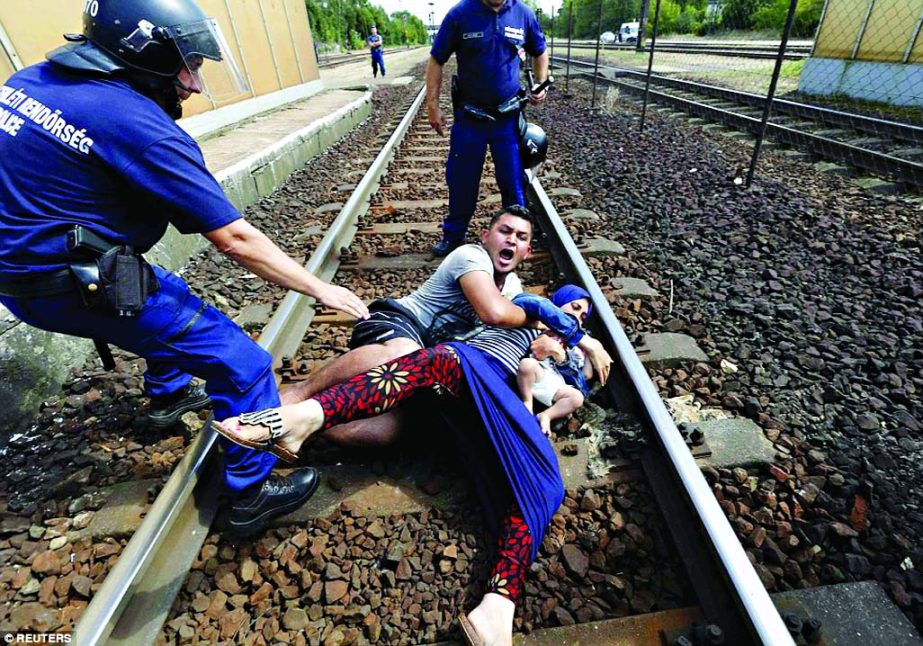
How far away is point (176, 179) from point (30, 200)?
0.50 meters

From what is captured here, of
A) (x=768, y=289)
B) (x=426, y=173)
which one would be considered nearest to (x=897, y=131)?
(x=768, y=289)

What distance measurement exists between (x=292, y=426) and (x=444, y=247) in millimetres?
2542

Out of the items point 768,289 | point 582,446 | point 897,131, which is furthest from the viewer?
point 897,131

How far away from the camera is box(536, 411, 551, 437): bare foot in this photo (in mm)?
2395

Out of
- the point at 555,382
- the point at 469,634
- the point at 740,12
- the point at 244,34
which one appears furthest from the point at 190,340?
the point at 740,12

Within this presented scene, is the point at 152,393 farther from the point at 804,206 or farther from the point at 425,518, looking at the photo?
the point at 804,206

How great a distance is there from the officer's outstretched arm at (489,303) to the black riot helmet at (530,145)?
6.96 feet

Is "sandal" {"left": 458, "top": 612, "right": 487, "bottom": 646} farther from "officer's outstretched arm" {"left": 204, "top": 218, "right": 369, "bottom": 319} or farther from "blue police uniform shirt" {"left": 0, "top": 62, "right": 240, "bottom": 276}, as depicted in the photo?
"blue police uniform shirt" {"left": 0, "top": 62, "right": 240, "bottom": 276}

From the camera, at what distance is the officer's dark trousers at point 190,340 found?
191cm

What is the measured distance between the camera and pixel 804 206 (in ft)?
16.4

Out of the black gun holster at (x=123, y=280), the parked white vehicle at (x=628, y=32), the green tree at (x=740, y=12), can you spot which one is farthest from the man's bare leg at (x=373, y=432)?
the parked white vehicle at (x=628, y=32)

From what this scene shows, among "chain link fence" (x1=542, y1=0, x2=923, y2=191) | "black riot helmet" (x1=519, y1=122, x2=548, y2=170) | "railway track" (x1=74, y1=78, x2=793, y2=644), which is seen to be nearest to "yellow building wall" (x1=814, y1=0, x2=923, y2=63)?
"chain link fence" (x1=542, y1=0, x2=923, y2=191)

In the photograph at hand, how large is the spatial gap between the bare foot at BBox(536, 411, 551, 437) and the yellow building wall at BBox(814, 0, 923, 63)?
1162 cm

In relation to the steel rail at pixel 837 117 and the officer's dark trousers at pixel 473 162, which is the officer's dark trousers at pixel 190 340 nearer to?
the officer's dark trousers at pixel 473 162
